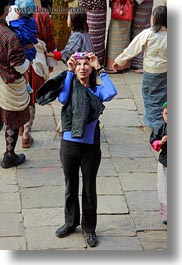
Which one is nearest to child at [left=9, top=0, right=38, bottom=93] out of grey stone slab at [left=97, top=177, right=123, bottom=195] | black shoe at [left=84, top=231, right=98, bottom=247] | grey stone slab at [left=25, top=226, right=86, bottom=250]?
grey stone slab at [left=97, top=177, right=123, bottom=195]

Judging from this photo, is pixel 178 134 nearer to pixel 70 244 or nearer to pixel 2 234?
pixel 70 244

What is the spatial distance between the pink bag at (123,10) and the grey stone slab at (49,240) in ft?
8.34

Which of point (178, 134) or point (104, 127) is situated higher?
point (178, 134)

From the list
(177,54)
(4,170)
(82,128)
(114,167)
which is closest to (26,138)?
(4,170)

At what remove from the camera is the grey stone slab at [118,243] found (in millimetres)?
4809

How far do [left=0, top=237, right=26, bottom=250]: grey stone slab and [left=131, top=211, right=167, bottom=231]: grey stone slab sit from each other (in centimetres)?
76

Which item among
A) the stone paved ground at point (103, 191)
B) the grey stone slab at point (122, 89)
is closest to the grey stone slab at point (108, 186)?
the stone paved ground at point (103, 191)

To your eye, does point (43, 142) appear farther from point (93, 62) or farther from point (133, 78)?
point (93, 62)

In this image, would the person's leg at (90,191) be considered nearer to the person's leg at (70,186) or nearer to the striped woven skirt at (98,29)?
the person's leg at (70,186)

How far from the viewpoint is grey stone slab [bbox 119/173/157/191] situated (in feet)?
17.8

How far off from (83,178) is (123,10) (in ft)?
8.56

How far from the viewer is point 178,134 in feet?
14.3

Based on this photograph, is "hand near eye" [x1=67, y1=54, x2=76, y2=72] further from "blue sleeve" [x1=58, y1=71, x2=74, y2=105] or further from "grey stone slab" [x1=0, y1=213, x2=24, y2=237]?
"grey stone slab" [x1=0, y1=213, x2=24, y2=237]

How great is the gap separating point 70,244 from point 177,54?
4.59ft
